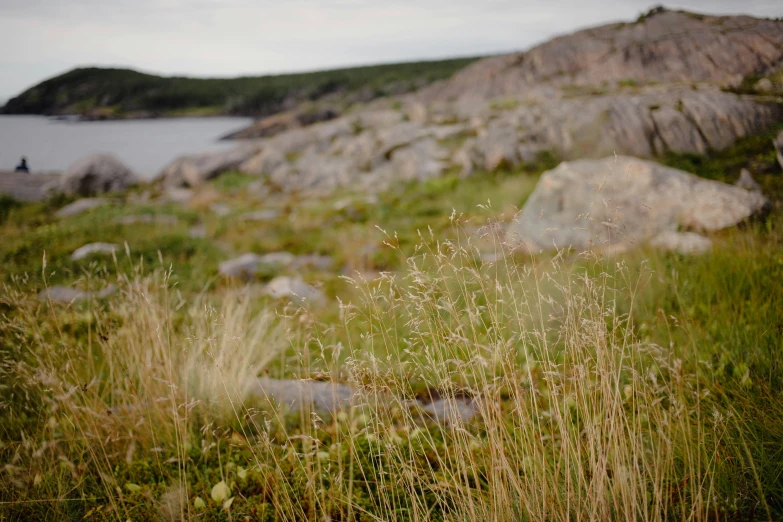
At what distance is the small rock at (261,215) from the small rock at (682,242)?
31.2 ft

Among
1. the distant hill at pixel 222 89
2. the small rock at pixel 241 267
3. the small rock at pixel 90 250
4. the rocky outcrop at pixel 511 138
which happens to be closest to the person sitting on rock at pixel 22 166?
the rocky outcrop at pixel 511 138

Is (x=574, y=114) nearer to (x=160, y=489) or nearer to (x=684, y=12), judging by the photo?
(x=684, y=12)

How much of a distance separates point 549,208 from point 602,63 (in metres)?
11.3

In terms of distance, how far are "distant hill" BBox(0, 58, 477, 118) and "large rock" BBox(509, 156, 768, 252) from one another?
48394mm

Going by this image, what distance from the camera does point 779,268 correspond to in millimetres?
3902

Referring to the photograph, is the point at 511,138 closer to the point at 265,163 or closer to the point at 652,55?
the point at 652,55

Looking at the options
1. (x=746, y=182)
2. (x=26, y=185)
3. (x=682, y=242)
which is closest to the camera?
(x=682, y=242)

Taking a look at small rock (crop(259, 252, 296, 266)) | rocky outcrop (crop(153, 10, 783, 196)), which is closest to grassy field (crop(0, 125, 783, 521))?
small rock (crop(259, 252, 296, 266))

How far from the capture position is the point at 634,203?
686cm

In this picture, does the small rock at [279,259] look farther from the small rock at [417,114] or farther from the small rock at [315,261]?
the small rock at [417,114]

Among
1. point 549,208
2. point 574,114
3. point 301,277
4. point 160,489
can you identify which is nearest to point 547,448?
point 160,489

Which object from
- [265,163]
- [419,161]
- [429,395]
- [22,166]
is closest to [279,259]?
[429,395]

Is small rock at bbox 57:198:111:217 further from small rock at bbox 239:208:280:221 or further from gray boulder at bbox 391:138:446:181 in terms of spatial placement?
gray boulder at bbox 391:138:446:181

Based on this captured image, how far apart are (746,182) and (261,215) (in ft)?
36.9
